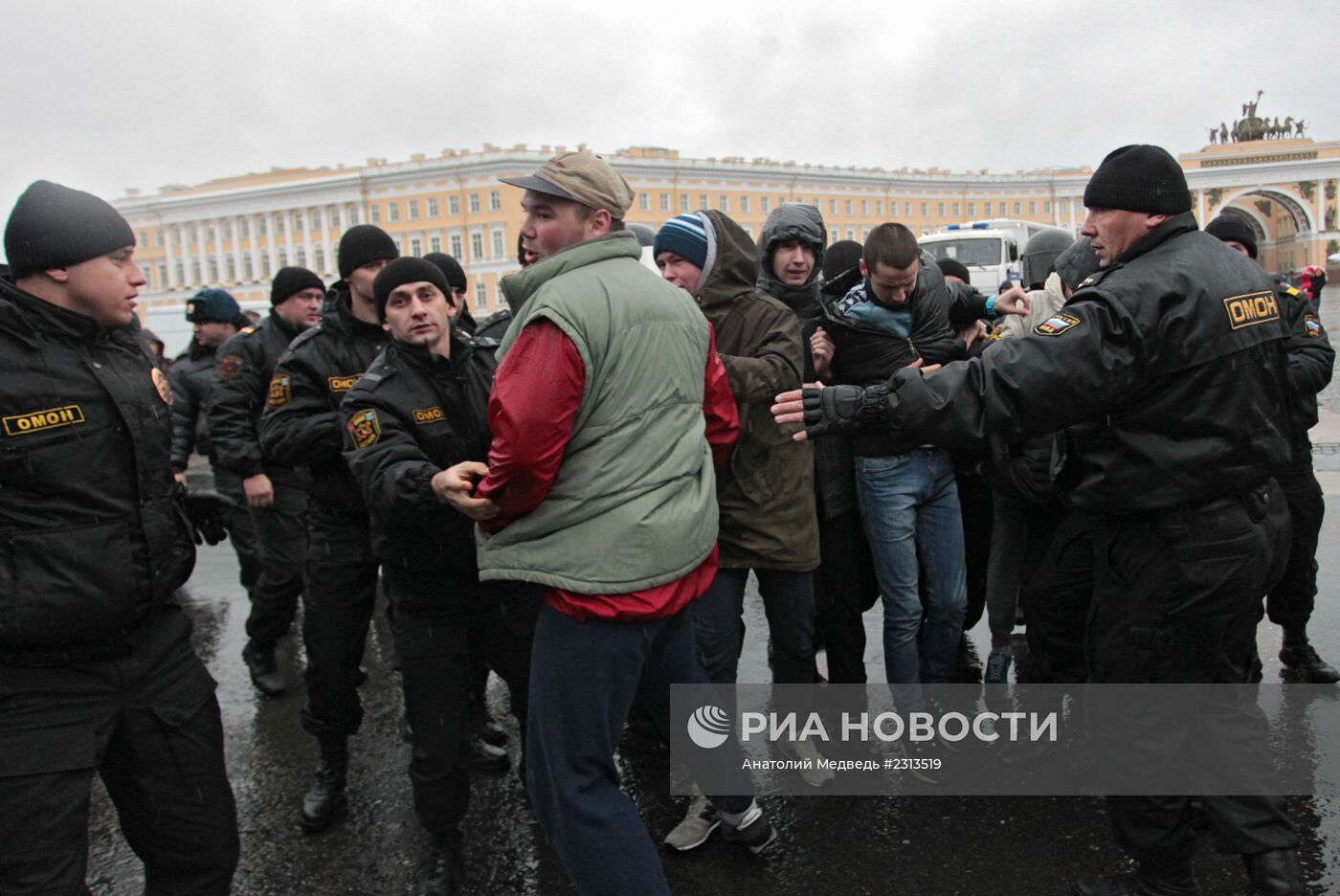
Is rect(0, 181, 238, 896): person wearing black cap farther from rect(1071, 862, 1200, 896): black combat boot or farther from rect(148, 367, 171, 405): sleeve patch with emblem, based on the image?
rect(1071, 862, 1200, 896): black combat boot

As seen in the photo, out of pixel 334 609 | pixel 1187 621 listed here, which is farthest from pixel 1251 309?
pixel 334 609

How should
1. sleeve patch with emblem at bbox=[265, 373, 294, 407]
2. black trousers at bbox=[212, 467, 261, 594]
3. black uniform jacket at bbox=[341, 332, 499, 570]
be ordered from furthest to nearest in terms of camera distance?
black trousers at bbox=[212, 467, 261, 594], sleeve patch with emblem at bbox=[265, 373, 294, 407], black uniform jacket at bbox=[341, 332, 499, 570]

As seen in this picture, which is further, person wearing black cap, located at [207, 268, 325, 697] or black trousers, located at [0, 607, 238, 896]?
person wearing black cap, located at [207, 268, 325, 697]

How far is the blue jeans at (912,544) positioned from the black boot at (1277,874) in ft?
4.63

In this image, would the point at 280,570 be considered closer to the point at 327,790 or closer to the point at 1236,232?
the point at 327,790

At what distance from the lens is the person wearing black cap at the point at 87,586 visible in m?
2.20

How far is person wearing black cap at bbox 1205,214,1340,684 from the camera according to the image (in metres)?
4.03

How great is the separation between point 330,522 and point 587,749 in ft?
5.70

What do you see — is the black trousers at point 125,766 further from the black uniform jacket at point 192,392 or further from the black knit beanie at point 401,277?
the black uniform jacket at point 192,392

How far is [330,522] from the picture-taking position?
11.8ft

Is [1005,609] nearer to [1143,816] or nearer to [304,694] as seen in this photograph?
[1143,816]

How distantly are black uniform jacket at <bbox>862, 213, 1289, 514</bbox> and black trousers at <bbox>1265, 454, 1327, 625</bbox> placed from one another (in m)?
1.89

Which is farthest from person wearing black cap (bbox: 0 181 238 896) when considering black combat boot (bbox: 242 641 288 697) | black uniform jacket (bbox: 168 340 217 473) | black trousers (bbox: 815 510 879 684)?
black uniform jacket (bbox: 168 340 217 473)

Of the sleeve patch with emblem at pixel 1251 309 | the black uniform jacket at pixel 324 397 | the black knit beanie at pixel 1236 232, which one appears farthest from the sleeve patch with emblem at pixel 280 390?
the black knit beanie at pixel 1236 232
